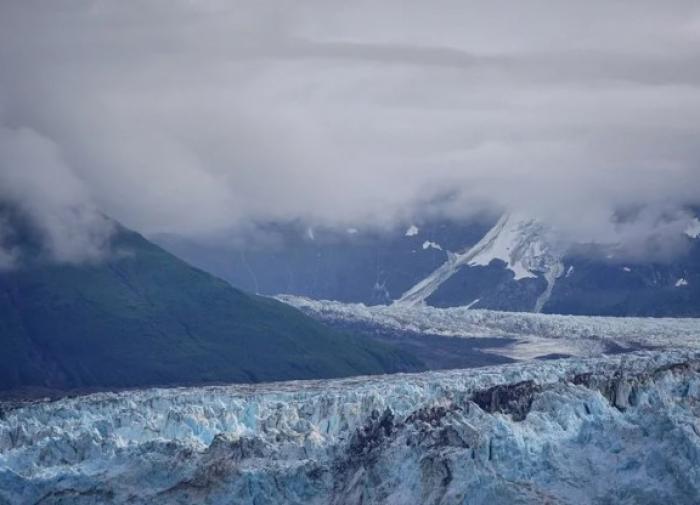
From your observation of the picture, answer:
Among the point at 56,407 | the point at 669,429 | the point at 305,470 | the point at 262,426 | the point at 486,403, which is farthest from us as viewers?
the point at 56,407

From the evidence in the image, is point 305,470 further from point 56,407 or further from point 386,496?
point 56,407

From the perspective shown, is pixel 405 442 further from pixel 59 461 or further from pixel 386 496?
pixel 59 461

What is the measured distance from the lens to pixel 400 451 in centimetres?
10888

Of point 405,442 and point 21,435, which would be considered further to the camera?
point 21,435

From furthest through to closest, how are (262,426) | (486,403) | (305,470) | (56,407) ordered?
(56,407)
(262,426)
(486,403)
(305,470)

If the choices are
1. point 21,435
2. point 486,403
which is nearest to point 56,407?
point 21,435

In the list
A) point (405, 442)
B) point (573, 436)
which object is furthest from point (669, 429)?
point (405, 442)

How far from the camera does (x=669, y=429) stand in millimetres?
102938

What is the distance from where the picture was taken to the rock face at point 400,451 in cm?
10244

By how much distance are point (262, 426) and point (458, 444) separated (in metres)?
30.4

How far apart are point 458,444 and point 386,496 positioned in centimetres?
452

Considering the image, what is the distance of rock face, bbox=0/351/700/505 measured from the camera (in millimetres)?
102438

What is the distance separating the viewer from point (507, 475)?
10319 cm

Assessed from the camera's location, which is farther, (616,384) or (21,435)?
(21,435)
